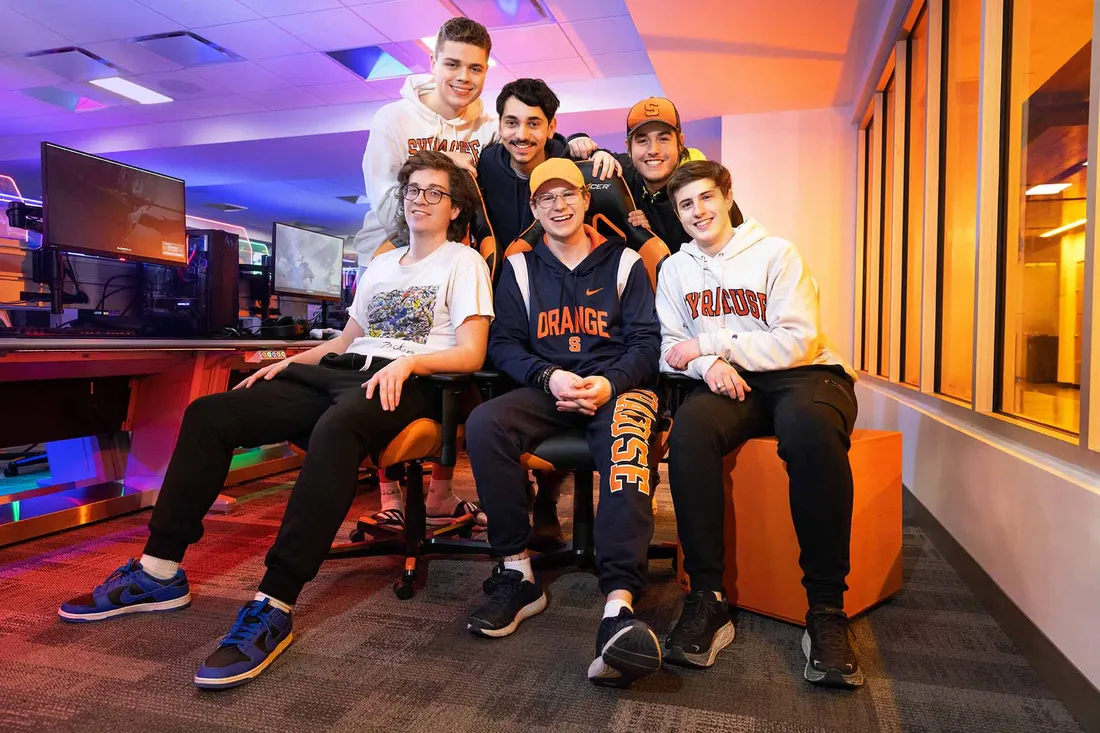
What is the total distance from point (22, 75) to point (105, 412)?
189 inches

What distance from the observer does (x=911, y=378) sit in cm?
369

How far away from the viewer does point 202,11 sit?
15.6ft

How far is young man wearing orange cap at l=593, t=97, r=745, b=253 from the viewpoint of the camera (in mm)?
2252

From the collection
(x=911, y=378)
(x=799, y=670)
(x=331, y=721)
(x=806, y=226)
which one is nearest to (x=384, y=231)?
(x=331, y=721)

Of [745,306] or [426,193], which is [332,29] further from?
[745,306]

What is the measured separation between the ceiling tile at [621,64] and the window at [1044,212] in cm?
363

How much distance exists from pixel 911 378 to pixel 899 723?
2.76 m

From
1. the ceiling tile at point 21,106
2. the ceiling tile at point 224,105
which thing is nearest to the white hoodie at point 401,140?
the ceiling tile at point 224,105

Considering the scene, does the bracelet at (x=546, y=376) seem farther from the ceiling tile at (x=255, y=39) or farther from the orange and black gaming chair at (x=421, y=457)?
the ceiling tile at (x=255, y=39)

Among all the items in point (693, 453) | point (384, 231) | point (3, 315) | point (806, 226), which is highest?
point (806, 226)

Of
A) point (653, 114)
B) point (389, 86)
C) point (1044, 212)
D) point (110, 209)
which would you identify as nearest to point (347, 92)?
point (389, 86)

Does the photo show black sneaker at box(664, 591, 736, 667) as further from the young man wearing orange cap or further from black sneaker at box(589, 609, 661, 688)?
the young man wearing orange cap

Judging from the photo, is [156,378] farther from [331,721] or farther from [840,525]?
[840,525]

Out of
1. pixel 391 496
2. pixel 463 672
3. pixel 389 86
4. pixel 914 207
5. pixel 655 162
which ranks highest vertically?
pixel 389 86
